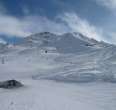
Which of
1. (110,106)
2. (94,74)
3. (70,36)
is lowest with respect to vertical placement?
(110,106)

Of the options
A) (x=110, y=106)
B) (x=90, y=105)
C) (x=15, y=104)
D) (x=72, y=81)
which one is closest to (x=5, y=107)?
(x=15, y=104)

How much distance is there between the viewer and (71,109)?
1241cm

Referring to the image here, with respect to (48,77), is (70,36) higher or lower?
higher

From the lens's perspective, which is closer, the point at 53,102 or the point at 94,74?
the point at 53,102

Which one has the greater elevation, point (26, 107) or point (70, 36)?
point (70, 36)

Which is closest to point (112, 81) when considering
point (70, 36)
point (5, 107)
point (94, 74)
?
point (94, 74)

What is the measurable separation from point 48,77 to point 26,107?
52.3ft

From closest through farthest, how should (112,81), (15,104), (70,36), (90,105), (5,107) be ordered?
(5,107)
(15,104)
(90,105)
(112,81)
(70,36)

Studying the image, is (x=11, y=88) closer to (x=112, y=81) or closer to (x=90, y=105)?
(x=90, y=105)

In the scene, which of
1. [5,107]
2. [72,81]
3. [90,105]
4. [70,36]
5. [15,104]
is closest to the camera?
[5,107]

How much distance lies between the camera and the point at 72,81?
2567 cm

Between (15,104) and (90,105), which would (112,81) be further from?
(15,104)

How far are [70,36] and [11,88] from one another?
82.3 m

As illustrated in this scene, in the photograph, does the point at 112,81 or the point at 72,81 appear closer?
the point at 112,81
